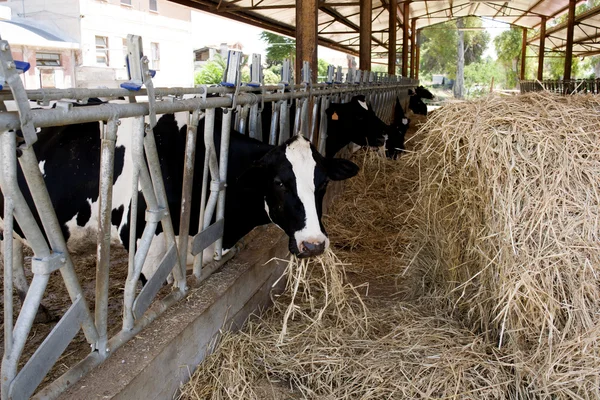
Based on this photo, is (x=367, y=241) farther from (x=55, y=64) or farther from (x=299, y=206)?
(x=55, y=64)

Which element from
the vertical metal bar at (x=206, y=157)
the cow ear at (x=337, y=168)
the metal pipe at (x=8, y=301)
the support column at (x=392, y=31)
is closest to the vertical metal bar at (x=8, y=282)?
the metal pipe at (x=8, y=301)

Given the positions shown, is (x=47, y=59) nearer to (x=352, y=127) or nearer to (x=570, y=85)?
(x=570, y=85)

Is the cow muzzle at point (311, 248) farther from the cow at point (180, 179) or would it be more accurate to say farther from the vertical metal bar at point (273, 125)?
the vertical metal bar at point (273, 125)

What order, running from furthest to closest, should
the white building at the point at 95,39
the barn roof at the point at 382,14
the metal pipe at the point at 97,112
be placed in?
the white building at the point at 95,39 < the barn roof at the point at 382,14 < the metal pipe at the point at 97,112

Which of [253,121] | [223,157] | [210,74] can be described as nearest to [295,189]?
[223,157]

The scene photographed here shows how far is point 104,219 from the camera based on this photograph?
231cm

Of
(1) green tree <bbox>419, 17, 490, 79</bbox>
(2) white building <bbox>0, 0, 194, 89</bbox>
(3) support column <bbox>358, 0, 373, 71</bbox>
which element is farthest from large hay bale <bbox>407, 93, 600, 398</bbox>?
(1) green tree <bbox>419, 17, 490, 79</bbox>

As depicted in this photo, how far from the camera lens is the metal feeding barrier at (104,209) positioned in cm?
188

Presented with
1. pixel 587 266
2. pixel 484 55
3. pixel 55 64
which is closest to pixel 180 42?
pixel 55 64

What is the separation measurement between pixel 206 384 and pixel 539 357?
1.65 metres

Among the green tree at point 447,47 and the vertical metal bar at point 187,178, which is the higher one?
the green tree at point 447,47

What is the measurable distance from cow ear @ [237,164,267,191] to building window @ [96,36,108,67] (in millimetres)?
24790

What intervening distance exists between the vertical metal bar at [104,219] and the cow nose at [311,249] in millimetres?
1077

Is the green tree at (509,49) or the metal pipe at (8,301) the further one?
the green tree at (509,49)
